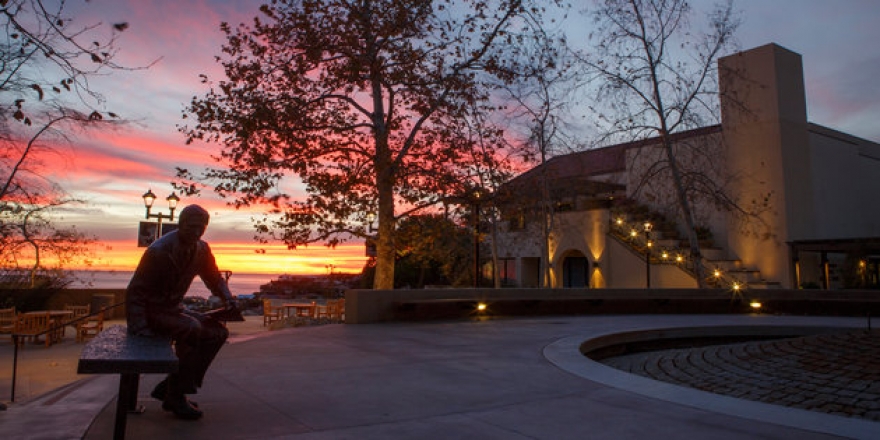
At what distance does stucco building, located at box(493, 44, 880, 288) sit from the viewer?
84.2 feet

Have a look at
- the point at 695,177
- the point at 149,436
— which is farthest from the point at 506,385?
the point at 695,177

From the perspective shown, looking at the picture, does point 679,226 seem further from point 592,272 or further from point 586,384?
point 586,384

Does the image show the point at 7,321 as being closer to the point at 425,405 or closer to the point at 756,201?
the point at 425,405

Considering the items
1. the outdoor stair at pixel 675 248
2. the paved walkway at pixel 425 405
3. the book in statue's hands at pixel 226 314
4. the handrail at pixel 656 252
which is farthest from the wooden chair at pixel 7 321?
the handrail at pixel 656 252

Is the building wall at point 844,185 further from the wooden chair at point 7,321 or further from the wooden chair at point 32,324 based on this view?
the wooden chair at point 7,321

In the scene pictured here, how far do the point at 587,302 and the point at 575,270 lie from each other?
19.1 meters

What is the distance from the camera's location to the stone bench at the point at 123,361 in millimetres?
3609

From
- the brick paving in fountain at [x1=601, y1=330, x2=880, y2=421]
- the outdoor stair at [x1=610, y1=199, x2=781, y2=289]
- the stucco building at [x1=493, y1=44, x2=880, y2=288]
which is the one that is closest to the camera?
the brick paving in fountain at [x1=601, y1=330, x2=880, y2=421]

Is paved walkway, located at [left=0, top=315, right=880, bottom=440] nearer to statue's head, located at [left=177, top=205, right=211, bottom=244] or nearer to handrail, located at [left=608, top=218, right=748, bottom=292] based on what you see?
statue's head, located at [left=177, top=205, right=211, bottom=244]

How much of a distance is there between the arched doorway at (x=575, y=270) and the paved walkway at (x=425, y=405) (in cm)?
2802

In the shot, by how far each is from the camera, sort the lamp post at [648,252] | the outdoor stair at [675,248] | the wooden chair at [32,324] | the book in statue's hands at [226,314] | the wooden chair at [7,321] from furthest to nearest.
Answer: the lamp post at [648,252]
the outdoor stair at [675,248]
the wooden chair at [7,321]
the wooden chair at [32,324]
the book in statue's hands at [226,314]

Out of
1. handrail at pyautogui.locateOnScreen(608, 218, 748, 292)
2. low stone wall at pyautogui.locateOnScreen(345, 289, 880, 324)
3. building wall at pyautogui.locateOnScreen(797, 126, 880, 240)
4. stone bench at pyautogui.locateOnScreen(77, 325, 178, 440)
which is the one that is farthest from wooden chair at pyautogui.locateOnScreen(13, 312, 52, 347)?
building wall at pyautogui.locateOnScreen(797, 126, 880, 240)

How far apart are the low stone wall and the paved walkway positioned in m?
5.32

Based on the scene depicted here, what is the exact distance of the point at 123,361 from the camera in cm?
365
